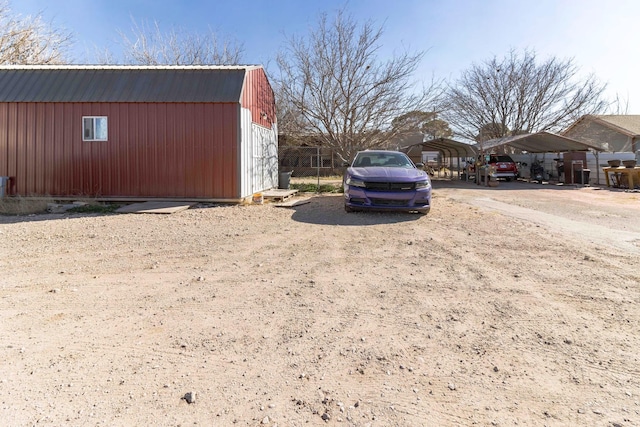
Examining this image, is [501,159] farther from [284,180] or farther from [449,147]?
[284,180]

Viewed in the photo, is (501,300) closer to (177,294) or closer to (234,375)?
(234,375)

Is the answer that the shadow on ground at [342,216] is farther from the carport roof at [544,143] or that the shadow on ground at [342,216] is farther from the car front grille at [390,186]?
the carport roof at [544,143]

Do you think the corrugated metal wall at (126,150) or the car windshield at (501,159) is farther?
the car windshield at (501,159)

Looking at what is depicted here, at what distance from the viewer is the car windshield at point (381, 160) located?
10.1 m

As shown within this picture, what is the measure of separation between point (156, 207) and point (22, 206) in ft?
10.3

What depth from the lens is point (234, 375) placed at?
8.61ft

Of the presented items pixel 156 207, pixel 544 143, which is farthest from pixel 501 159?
pixel 156 207

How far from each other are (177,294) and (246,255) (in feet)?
5.64

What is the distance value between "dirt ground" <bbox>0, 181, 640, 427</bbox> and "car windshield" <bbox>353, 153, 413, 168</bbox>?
3777mm

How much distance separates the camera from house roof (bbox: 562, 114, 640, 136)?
91.9ft

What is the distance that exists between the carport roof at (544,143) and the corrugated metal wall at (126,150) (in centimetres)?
1518

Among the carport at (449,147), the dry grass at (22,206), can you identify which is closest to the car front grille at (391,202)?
the dry grass at (22,206)

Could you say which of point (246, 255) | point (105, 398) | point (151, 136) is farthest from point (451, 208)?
point (105, 398)

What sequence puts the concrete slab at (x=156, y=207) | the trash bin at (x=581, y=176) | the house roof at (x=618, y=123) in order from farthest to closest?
the house roof at (x=618, y=123)
the trash bin at (x=581, y=176)
the concrete slab at (x=156, y=207)
